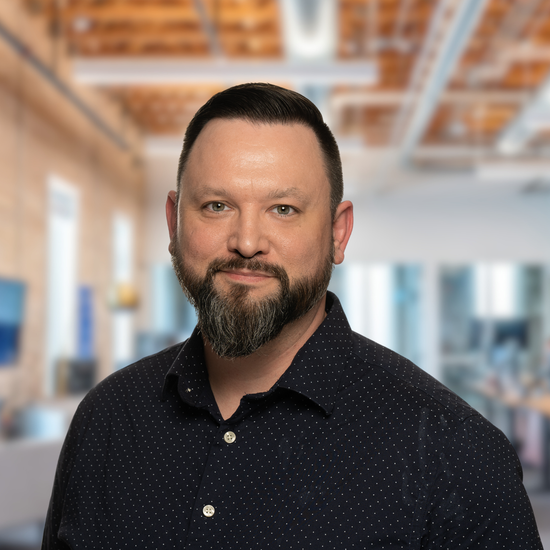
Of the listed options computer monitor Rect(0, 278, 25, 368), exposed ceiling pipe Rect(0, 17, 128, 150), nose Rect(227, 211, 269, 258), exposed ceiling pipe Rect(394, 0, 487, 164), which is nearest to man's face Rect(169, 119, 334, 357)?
nose Rect(227, 211, 269, 258)

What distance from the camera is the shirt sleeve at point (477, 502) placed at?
3.36 ft

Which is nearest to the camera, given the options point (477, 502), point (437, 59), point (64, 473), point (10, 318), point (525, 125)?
point (477, 502)

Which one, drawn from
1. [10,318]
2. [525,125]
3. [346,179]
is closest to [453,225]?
[346,179]

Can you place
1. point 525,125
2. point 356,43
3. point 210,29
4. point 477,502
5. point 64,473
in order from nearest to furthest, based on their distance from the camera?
point 477,502, point 64,473, point 210,29, point 356,43, point 525,125

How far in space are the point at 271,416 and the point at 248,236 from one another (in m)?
0.29

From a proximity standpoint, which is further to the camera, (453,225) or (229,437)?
(453,225)

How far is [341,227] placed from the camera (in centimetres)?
134

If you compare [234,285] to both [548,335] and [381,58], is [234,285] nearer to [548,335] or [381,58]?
[381,58]

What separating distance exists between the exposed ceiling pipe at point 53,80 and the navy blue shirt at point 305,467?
4214 millimetres

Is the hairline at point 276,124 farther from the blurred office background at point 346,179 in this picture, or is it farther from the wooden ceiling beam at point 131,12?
the wooden ceiling beam at point 131,12

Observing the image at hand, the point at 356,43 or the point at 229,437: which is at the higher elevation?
the point at 356,43

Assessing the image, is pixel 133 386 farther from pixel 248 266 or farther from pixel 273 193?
pixel 273 193

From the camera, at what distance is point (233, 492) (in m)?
1.10

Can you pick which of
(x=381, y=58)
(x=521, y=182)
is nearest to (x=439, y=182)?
(x=521, y=182)
